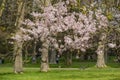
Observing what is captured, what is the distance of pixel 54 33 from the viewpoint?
19797 millimetres

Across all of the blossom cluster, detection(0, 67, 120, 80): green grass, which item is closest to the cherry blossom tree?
the blossom cluster

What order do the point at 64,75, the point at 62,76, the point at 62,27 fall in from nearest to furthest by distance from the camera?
the point at 62,27 < the point at 62,76 < the point at 64,75

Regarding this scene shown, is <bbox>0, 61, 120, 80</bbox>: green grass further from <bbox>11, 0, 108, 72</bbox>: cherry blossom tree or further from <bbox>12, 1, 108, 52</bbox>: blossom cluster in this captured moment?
<bbox>12, 1, 108, 52</bbox>: blossom cluster

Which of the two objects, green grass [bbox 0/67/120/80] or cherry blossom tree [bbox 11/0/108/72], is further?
green grass [bbox 0/67/120/80]

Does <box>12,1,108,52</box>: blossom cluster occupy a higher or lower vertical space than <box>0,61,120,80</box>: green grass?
higher

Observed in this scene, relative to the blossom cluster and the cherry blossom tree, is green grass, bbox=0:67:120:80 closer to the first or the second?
the cherry blossom tree

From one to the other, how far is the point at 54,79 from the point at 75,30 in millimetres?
5719

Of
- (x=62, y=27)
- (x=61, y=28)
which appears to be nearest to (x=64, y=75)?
(x=61, y=28)

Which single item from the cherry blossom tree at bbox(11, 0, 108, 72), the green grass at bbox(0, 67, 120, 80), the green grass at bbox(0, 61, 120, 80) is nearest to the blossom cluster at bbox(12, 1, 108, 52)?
the cherry blossom tree at bbox(11, 0, 108, 72)

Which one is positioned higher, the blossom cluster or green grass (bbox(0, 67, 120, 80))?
the blossom cluster

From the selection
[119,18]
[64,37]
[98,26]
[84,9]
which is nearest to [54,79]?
[64,37]

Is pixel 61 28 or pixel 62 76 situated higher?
pixel 61 28

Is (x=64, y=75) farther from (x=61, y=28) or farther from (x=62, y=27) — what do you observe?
(x=62, y=27)

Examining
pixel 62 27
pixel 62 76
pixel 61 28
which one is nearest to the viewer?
pixel 62 27
